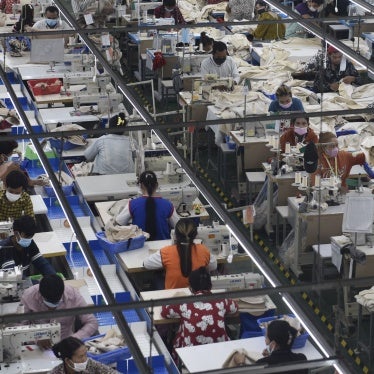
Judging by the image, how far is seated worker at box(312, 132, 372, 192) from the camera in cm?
1365

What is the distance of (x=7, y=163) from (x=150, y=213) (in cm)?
174

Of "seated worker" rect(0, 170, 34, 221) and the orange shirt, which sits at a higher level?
"seated worker" rect(0, 170, 34, 221)

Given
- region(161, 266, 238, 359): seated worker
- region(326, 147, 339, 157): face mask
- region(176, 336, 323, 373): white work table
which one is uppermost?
region(326, 147, 339, 157): face mask

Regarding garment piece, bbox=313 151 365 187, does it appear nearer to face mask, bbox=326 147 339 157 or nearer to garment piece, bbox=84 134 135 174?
face mask, bbox=326 147 339 157

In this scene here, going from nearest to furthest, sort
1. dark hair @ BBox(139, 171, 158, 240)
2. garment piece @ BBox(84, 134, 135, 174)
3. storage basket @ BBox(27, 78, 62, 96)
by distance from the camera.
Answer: dark hair @ BBox(139, 171, 158, 240), garment piece @ BBox(84, 134, 135, 174), storage basket @ BBox(27, 78, 62, 96)

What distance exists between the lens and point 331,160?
13.8 meters

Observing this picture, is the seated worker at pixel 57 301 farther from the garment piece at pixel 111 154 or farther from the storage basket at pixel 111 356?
the garment piece at pixel 111 154

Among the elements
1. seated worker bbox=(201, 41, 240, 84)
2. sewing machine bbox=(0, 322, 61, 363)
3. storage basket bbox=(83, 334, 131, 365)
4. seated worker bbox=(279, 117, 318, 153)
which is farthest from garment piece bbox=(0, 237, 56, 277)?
seated worker bbox=(201, 41, 240, 84)

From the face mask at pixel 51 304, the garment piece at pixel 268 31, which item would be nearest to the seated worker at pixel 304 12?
the garment piece at pixel 268 31

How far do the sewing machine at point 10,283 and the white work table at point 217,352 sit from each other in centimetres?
140

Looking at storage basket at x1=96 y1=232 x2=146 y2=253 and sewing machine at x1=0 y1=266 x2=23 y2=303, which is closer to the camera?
sewing machine at x1=0 y1=266 x2=23 y2=303

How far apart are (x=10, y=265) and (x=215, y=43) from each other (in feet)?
25.0

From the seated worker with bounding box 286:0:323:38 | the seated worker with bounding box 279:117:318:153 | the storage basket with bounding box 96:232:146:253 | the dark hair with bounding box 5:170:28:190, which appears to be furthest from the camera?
the seated worker with bounding box 286:0:323:38

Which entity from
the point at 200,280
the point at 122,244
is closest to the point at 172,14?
the point at 122,244
